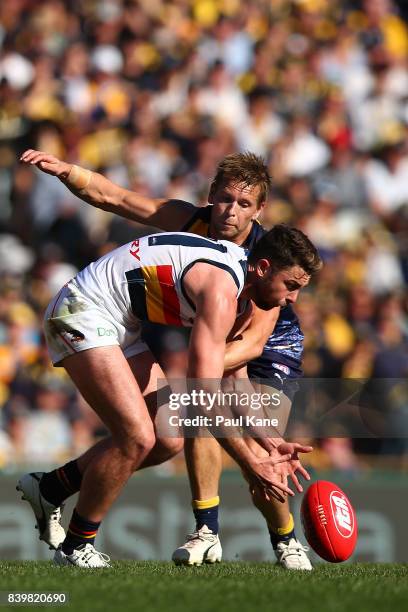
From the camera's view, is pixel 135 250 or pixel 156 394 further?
pixel 156 394

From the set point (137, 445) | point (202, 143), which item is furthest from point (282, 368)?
point (202, 143)

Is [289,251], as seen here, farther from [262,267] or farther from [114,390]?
[114,390]

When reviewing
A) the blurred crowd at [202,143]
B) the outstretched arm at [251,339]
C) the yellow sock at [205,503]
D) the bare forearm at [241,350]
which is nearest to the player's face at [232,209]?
the outstretched arm at [251,339]

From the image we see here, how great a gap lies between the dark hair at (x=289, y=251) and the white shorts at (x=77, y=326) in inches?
33.3

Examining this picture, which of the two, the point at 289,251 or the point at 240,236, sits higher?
the point at 240,236

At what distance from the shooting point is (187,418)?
6641mm

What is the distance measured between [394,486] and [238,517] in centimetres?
130

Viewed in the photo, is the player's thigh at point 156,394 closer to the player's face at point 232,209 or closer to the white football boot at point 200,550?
the white football boot at point 200,550

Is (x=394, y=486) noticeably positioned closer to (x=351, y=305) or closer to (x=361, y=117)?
(x=351, y=305)

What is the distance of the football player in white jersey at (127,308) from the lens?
6164 mm

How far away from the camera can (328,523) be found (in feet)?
22.1

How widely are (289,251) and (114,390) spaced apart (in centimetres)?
119

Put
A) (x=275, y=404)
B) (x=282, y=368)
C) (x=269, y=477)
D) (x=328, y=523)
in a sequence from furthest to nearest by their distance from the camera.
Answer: (x=282, y=368) < (x=275, y=404) < (x=328, y=523) < (x=269, y=477)

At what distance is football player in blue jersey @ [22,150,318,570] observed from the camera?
6965mm
